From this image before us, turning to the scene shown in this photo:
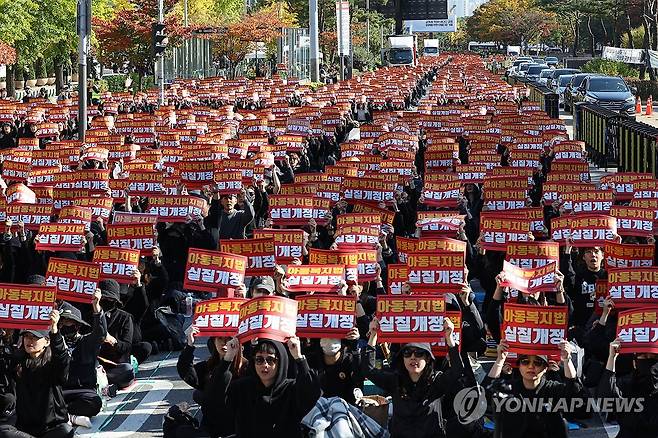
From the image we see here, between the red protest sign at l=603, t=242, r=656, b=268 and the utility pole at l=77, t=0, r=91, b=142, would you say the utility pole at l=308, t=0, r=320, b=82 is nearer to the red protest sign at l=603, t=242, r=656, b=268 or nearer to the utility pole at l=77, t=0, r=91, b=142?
the utility pole at l=77, t=0, r=91, b=142

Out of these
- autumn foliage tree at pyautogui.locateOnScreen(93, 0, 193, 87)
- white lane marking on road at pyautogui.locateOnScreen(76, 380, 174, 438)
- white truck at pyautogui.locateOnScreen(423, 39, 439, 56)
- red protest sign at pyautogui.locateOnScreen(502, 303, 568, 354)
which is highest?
white truck at pyautogui.locateOnScreen(423, 39, 439, 56)

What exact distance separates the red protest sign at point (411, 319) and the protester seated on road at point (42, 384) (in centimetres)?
209

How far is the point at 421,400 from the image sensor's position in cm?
867

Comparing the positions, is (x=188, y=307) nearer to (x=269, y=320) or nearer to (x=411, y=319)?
(x=411, y=319)

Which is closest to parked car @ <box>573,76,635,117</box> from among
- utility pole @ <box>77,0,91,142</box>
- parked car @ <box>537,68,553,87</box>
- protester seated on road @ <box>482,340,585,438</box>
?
parked car @ <box>537,68,553,87</box>

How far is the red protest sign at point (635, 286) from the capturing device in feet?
35.0

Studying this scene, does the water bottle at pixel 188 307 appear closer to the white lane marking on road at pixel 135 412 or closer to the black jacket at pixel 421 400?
the white lane marking on road at pixel 135 412

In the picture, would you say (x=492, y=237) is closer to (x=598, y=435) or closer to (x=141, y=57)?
(x=598, y=435)

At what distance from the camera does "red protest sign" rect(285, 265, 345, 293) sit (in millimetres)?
10992

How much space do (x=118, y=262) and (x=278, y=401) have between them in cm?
446

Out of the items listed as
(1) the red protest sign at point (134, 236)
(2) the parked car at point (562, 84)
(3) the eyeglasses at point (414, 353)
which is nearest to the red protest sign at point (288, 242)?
(1) the red protest sign at point (134, 236)

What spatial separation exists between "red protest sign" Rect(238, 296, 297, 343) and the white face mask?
2.59 feet

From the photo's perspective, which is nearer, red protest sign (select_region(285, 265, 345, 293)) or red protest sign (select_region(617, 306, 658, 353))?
red protest sign (select_region(617, 306, 658, 353))

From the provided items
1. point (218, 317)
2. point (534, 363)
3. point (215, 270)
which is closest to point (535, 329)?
point (534, 363)
